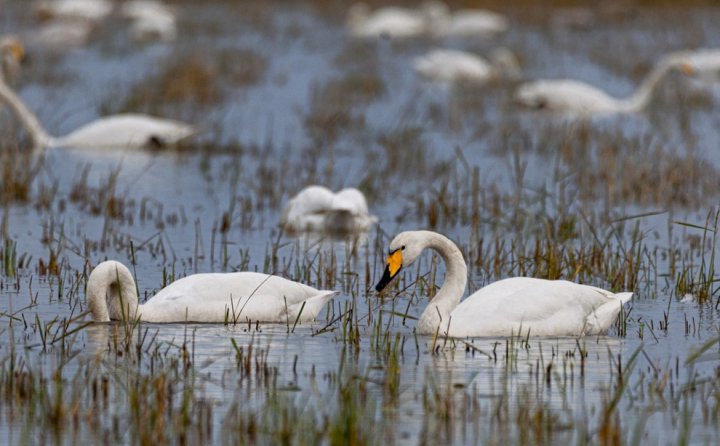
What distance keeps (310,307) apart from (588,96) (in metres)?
12.7

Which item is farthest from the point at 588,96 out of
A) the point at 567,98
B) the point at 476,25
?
the point at 476,25

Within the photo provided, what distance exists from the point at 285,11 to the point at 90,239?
3111 cm

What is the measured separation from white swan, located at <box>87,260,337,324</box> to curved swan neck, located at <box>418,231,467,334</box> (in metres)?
0.62

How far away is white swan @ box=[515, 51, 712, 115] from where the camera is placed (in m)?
19.6

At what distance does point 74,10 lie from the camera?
118 feet

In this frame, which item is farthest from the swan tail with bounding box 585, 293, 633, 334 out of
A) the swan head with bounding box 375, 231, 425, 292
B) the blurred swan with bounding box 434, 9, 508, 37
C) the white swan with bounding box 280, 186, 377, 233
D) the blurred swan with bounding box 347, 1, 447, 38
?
the blurred swan with bounding box 434, 9, 508, 37

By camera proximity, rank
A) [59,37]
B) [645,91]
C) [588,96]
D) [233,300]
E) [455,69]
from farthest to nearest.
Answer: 1. [59,37]
2. [455,69]
3. [588,96]
4. [645,91]
5. [233,300]

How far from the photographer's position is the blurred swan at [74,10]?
35344 mm

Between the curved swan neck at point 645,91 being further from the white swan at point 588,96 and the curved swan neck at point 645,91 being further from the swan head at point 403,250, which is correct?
the swan head at point 403,250

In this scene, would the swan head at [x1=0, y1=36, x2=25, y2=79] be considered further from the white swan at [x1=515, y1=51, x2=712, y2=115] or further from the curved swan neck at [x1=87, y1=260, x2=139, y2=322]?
the curved swan neck at [x1=87, y1=260, x2=139, y2=322]

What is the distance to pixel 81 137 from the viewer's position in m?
15.8

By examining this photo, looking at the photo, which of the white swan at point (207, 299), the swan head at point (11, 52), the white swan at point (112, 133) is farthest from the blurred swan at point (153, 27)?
the white swan at point (207, 299)

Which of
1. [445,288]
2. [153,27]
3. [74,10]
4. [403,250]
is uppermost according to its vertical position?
[74,10]

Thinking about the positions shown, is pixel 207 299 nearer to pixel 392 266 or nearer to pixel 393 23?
pixel 392 266
